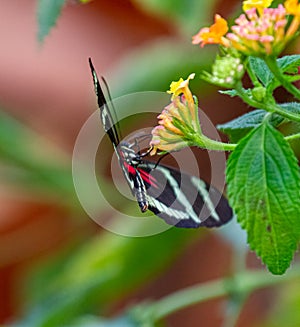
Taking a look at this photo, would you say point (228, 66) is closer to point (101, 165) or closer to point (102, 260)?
point (102, 260)

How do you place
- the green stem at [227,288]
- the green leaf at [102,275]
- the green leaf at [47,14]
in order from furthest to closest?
the green leaf at [102,275]
the green stem at [227,288]
the green leaf at [47,14]

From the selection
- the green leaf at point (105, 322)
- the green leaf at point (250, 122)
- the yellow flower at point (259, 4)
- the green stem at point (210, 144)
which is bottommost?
the green leaf at point (105, 322)

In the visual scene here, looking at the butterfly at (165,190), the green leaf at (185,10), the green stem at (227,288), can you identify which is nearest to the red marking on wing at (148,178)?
the butterfly at (165,190)

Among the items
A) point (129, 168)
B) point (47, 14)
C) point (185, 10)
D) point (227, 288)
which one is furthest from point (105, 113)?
point (185, 10)

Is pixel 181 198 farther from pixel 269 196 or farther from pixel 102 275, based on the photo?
pixel 102 275

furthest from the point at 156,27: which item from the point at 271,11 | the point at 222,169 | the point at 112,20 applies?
the point at 271,11

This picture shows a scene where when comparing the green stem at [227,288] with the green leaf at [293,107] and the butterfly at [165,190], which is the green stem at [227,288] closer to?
the butterfly at [165,190]

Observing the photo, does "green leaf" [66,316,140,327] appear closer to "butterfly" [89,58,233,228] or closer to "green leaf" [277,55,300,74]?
"butterfly" [89,58,233,228]
